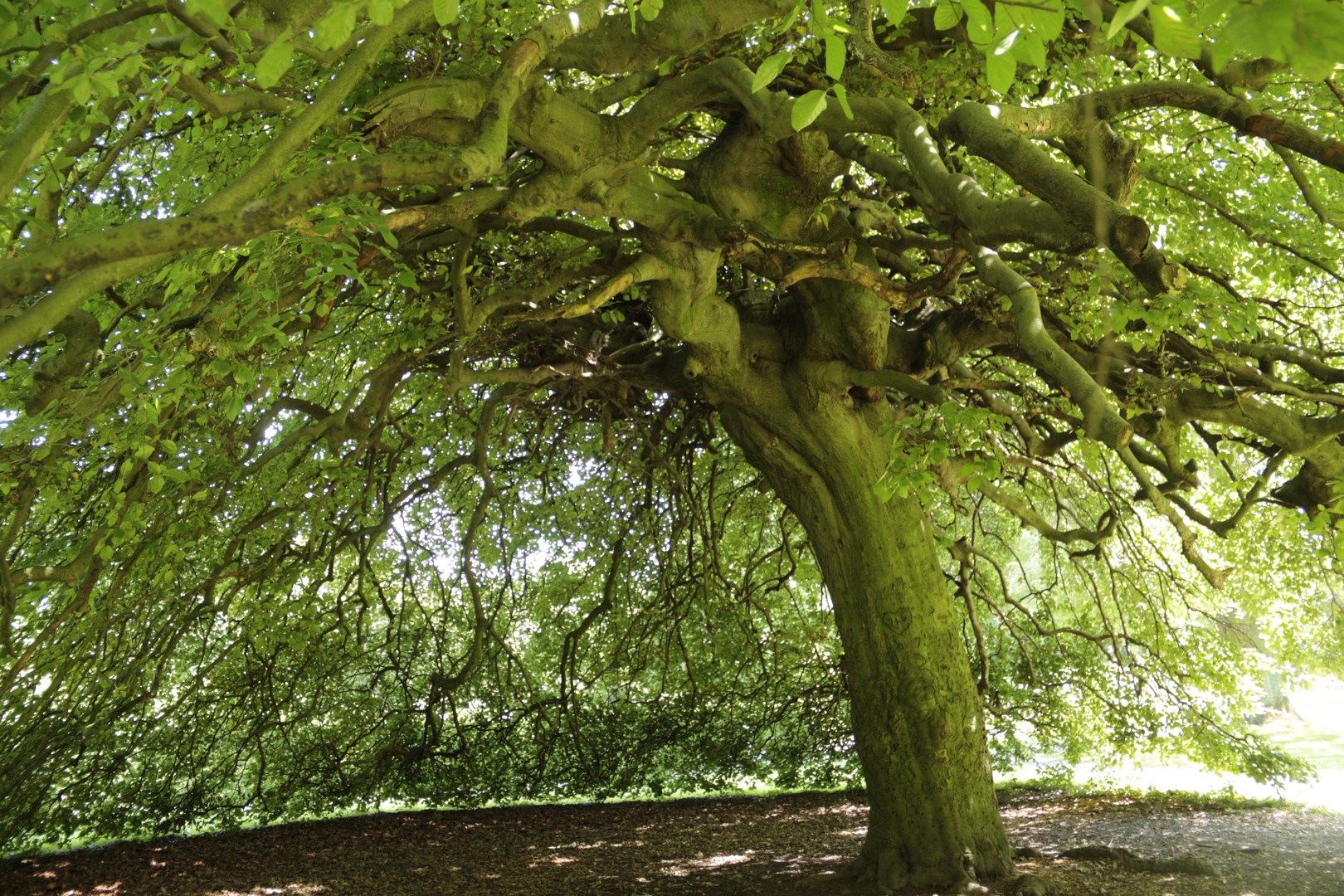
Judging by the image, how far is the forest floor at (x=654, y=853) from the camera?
549cm

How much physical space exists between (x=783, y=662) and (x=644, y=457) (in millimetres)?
2528

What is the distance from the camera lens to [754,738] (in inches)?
367

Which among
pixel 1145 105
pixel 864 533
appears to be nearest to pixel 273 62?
pixel 1145 105

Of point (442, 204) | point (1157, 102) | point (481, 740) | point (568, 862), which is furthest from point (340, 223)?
point (481, 740)

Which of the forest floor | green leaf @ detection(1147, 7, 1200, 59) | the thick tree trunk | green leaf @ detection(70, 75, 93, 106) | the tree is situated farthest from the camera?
the forest floor

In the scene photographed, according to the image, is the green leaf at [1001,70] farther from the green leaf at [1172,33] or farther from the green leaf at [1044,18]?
the green leaf at [1172,33]

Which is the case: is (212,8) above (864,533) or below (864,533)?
above

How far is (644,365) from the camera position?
691 cm

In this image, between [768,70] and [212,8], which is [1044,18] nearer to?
[768,70]

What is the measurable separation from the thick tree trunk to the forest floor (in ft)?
1.10

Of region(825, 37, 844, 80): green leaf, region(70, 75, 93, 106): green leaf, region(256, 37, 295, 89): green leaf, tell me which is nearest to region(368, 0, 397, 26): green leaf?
region(256, 37, 295, 89): green leaf

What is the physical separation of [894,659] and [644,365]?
2.85 metres

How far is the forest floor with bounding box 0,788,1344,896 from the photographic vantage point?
18.0 ft

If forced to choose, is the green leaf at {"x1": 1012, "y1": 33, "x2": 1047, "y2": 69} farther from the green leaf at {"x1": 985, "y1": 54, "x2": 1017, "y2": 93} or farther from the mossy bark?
the mossy bark
